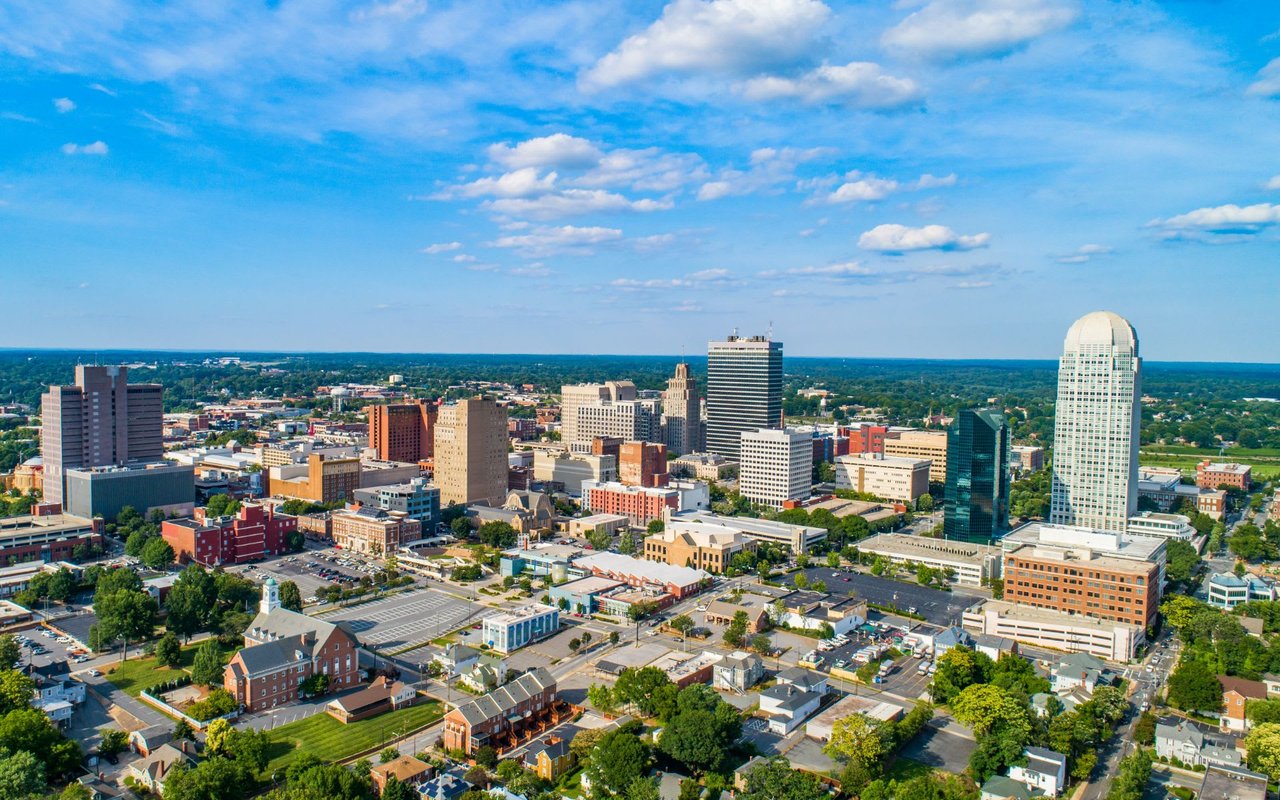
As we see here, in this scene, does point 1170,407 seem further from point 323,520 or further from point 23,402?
point 23,402

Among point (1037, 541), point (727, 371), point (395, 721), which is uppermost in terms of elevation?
point (727, 371)

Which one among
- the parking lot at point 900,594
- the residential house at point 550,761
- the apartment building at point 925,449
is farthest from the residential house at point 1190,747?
the apartment building at point 925,449

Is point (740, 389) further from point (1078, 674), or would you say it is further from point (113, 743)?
point (113, 743)

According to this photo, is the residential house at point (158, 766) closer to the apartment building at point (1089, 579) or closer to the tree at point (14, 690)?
the tree at point (14, 690)

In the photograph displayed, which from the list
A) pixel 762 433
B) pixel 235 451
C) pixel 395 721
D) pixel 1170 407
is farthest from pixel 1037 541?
pixel 1170 407

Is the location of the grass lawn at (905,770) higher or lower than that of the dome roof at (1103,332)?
lower
